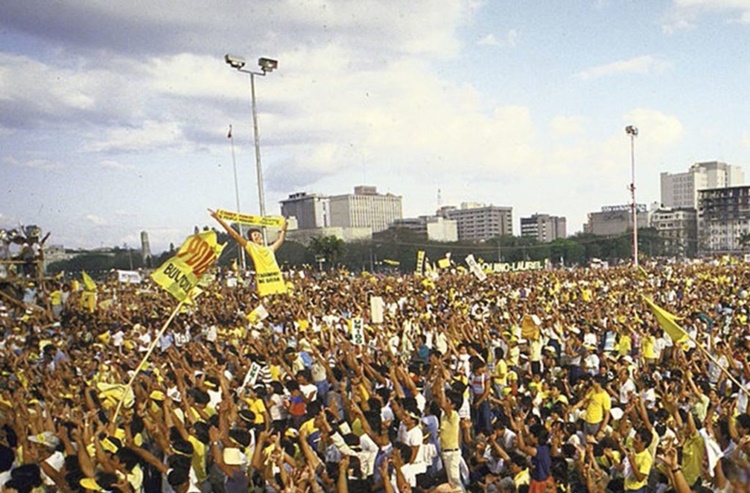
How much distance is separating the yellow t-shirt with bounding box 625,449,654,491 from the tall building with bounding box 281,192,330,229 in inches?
5085

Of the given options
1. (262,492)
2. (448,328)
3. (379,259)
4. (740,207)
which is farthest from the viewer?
(740,207)

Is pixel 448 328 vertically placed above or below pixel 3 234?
below

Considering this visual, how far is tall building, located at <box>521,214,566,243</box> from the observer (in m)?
166

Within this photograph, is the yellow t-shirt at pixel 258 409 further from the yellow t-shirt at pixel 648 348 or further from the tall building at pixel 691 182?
the tall building at pixel 691 182

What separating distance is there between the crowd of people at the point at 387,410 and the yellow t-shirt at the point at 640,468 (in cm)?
2

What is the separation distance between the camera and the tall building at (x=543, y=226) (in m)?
166

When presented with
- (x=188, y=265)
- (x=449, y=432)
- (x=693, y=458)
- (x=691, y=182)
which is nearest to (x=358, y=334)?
(x=188, y=265)

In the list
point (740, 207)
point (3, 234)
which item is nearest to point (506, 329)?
point (3, 234)

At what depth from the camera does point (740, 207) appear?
114 m

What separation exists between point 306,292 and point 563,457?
17.3 metres

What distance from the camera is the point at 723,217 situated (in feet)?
378

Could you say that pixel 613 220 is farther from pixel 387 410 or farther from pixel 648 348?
pixel 387 410

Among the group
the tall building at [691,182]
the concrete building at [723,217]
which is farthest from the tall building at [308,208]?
the tall building at [691,182]

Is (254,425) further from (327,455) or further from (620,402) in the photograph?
(620,402)
